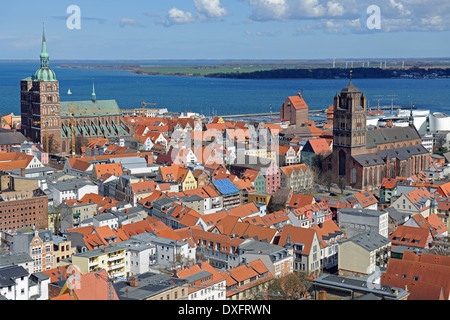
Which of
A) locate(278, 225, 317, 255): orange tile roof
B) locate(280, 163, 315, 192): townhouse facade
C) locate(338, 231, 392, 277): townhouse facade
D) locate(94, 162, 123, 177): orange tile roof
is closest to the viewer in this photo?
locate(338, 231, 392, 277): townhouse facade

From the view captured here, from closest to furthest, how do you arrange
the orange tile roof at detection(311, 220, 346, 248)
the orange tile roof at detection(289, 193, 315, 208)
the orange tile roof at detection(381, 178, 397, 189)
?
the orange tile roof at detection(311, 220, 346, 248) → the orange tile roof at detection(289, 193, 315, 208) → the orange tile roof at detection(381, 178, 397, 189)

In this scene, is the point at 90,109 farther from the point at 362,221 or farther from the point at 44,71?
the point at 362,221

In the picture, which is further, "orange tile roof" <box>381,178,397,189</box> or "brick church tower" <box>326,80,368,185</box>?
"brick church tower" <box>326,80,368,185</box>

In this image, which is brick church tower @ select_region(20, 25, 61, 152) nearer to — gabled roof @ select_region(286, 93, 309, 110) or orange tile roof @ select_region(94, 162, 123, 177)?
orange tile roof @ select_region(94, 162, 123, 177)

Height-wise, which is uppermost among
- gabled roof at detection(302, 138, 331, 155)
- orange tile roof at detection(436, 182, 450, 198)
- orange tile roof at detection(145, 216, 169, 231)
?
gabled roof at detection(302, 138, 331, 155)

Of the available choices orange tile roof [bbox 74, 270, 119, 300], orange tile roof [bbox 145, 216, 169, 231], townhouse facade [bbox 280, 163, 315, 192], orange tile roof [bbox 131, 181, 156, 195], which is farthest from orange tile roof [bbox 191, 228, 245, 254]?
townhouse facade [bbox 280, 163, 315, 192]

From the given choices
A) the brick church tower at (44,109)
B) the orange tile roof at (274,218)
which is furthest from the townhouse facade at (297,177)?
the brick church tower at (44,109)

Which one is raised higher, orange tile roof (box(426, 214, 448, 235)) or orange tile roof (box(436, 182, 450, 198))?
orange tile roof (box(436, 182, 450, 198))

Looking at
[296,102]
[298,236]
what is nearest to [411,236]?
[298,236]
